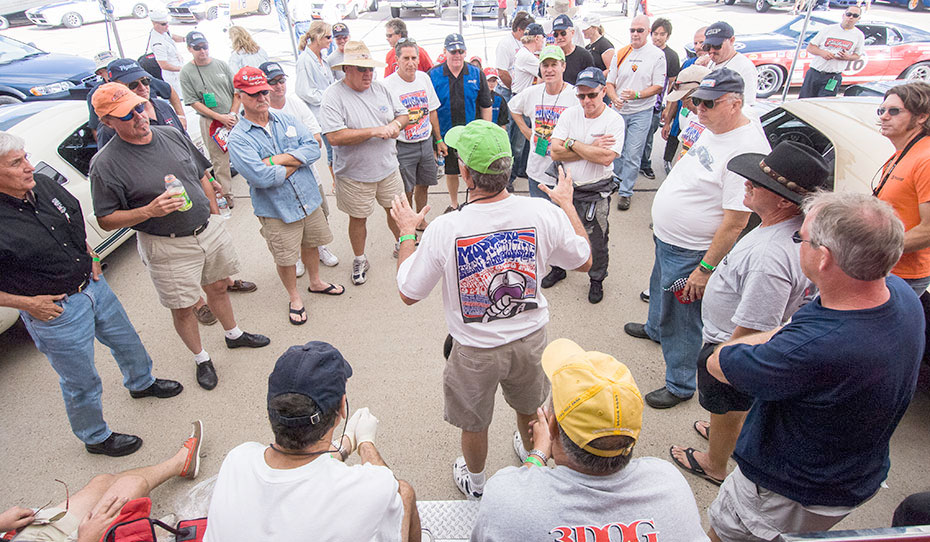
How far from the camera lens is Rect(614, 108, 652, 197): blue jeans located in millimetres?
5898

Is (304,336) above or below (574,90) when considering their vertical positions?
below

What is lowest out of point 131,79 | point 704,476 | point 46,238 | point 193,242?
point 704,476

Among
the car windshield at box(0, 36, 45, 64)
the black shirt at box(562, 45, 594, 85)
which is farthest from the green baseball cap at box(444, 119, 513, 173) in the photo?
the car windshield at box(0, 36, 45, 64)

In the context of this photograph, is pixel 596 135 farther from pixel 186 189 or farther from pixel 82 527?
pixel 82 527

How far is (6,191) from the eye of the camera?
8.31ft

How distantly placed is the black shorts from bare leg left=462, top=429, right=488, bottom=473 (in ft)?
3.44

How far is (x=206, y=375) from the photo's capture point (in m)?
3.71

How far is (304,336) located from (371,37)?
14.9 m

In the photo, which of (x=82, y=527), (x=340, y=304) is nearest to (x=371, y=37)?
(x=340, y=304)

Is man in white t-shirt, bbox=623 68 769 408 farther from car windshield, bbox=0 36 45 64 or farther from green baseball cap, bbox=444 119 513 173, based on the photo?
car windshield, bbox=0 36 45 64

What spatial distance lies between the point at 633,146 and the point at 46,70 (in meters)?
9.66

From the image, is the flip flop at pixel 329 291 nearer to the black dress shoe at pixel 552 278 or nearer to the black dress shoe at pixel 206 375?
the black dress shoe at pixel 206 375

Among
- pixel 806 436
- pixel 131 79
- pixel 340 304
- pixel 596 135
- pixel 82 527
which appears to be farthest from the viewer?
pixel 340 304

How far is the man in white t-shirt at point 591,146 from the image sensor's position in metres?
3.87
